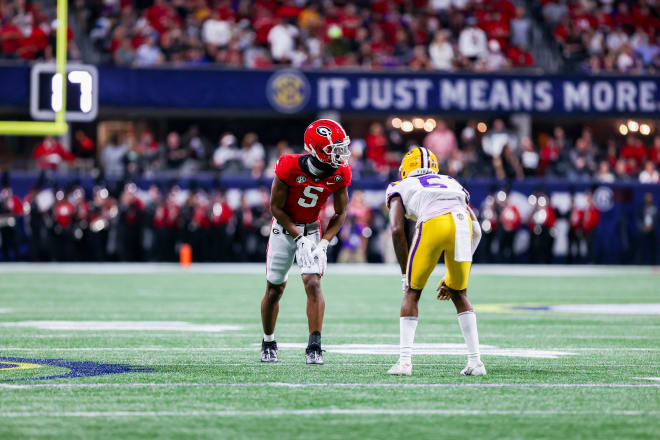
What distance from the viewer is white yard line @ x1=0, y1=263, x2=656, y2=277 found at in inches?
839

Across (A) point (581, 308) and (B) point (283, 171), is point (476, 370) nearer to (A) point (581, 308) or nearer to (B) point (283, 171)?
(B) point (283, 171)

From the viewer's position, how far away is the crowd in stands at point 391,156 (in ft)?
81.9

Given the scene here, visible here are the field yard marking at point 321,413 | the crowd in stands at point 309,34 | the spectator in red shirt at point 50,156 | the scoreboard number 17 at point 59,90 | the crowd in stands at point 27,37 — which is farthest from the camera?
the crowd in stands at point 309,34

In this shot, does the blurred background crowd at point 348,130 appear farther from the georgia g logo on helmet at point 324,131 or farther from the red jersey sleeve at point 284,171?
the georgia g logo on helmet at point 324,131

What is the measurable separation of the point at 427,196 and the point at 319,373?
137 centimetres

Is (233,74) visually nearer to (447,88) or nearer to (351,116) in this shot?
(351,116)

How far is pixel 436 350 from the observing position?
29.6 feet

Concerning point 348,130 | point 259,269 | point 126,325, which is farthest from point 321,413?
point 348,130

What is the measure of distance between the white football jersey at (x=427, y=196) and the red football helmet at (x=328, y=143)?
1.88 ft

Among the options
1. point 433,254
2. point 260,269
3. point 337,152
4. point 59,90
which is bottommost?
point 260,269

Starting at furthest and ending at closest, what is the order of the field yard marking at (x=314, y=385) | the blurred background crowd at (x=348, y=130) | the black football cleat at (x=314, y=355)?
the blurred background crowd at (x=348, y=130)
the black football cleat at (x=314, y=355)
the field yard marking at (x=314, y=385)

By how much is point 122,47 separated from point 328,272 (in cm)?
816

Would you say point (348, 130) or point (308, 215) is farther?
point (348, 130)

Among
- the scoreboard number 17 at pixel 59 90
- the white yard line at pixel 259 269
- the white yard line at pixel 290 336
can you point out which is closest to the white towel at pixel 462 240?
the white yard line at pixel 290 336
